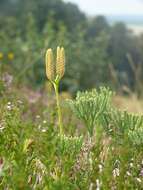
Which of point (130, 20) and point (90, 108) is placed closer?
point (90, 108)

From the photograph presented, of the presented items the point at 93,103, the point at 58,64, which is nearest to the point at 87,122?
the point at 93,103

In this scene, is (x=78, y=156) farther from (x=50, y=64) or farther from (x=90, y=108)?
(x=50, y=64)

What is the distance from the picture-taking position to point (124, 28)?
26328 millimetres

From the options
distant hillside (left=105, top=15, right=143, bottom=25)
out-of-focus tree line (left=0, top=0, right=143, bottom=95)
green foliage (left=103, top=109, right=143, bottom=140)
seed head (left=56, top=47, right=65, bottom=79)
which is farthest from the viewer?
distant hillside (left=105, top=15, right=143, bottom=25)

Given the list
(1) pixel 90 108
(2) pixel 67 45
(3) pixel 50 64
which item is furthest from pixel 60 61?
(2) pixel 67 45

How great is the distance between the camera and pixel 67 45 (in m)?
10.6

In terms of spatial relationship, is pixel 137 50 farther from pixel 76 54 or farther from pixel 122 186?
pixel 122 186

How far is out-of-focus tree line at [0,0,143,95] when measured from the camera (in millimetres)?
10516

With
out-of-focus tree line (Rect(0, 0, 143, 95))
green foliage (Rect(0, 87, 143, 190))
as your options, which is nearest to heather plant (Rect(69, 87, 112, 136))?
green foliage (Rect(0, 87, 143, 190))

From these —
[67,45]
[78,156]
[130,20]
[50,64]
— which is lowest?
[78,156]

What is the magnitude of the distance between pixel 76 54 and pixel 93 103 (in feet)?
36.1

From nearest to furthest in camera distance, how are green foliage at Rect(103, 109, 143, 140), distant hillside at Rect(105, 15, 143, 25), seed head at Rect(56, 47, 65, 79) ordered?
seed head at Rect(56, 47, 65, 79) < green foliage at Rect(103, 109, 143, 140) < distant hillside at Rect(105, 15, 143, 25)

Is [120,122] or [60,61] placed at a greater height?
[60,61]

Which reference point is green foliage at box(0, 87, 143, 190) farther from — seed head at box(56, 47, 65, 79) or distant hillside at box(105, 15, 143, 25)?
distant hillside at box(105, 15, 143, 25)
